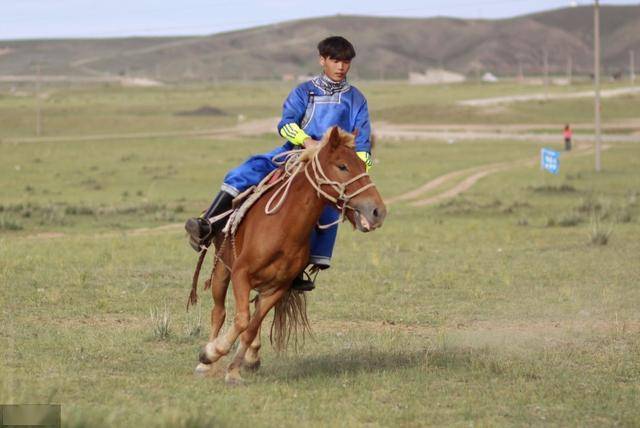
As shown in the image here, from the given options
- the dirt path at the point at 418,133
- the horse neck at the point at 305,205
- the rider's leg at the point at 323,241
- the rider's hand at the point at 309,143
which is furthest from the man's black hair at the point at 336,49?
the dirt path at the point at 418,133

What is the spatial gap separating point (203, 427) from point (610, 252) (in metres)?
13.3

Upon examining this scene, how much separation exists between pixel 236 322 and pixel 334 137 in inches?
58.7

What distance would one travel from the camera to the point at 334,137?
29.4 ft

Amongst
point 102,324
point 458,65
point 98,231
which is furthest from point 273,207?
point 458,65

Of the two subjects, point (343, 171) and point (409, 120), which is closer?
point (343, 171)

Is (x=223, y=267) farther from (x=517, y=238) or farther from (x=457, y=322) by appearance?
(x=517, y=238)

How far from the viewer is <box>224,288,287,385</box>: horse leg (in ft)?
29.8

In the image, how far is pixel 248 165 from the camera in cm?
965

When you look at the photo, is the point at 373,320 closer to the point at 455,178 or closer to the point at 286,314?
the point at 286,314

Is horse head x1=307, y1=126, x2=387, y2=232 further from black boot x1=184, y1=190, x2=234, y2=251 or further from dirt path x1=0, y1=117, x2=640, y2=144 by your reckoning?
dirt path x1=0, y1=117, x2=640, y2=144

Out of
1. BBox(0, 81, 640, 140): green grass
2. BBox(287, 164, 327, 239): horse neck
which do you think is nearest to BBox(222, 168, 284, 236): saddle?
BBox(287, 164, 327, 239): horse neck

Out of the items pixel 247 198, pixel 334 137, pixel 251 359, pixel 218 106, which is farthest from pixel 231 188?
pixel 218 106

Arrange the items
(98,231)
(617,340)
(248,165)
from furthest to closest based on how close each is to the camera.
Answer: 1. (98,231)
2. (617,340)
3. (248,165)

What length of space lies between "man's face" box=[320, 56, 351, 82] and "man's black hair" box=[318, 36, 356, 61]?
0.02 m
